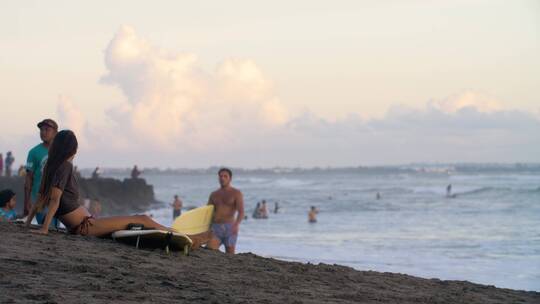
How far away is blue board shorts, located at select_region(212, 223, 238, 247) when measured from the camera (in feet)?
36.4

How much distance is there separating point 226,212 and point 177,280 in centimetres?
442

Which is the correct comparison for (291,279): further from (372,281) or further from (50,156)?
(50,156)

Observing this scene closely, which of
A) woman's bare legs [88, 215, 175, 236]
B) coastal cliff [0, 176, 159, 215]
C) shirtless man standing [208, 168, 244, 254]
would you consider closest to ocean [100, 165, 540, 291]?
coastal cliff [0, 176, 159, 215]

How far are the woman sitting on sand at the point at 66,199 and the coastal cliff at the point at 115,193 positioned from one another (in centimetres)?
2344

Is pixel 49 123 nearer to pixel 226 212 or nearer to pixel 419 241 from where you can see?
pixel 226 212

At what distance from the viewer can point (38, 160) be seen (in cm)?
912

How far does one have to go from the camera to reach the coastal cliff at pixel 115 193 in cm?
3388

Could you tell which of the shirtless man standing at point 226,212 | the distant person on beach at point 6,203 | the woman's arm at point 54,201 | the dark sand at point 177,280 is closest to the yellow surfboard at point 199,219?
the shirtless man standing at point 226,212

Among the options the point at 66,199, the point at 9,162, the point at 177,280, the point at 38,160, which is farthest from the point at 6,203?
the point at 9,162

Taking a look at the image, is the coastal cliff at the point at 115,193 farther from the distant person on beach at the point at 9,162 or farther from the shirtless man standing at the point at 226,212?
the shirtless man standing at the point at 226,212

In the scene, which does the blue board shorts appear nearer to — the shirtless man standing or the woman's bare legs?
the shirtless man standing

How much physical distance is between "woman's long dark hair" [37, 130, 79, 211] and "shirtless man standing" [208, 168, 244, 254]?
3.24 metres

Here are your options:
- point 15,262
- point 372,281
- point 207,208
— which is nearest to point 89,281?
point 15,262

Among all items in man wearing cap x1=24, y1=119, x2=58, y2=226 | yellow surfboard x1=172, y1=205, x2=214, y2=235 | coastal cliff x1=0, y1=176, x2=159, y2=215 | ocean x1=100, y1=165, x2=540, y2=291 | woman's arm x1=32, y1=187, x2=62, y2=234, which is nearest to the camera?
woman's arm x1=32, y1=187, x2=62, y2=234
